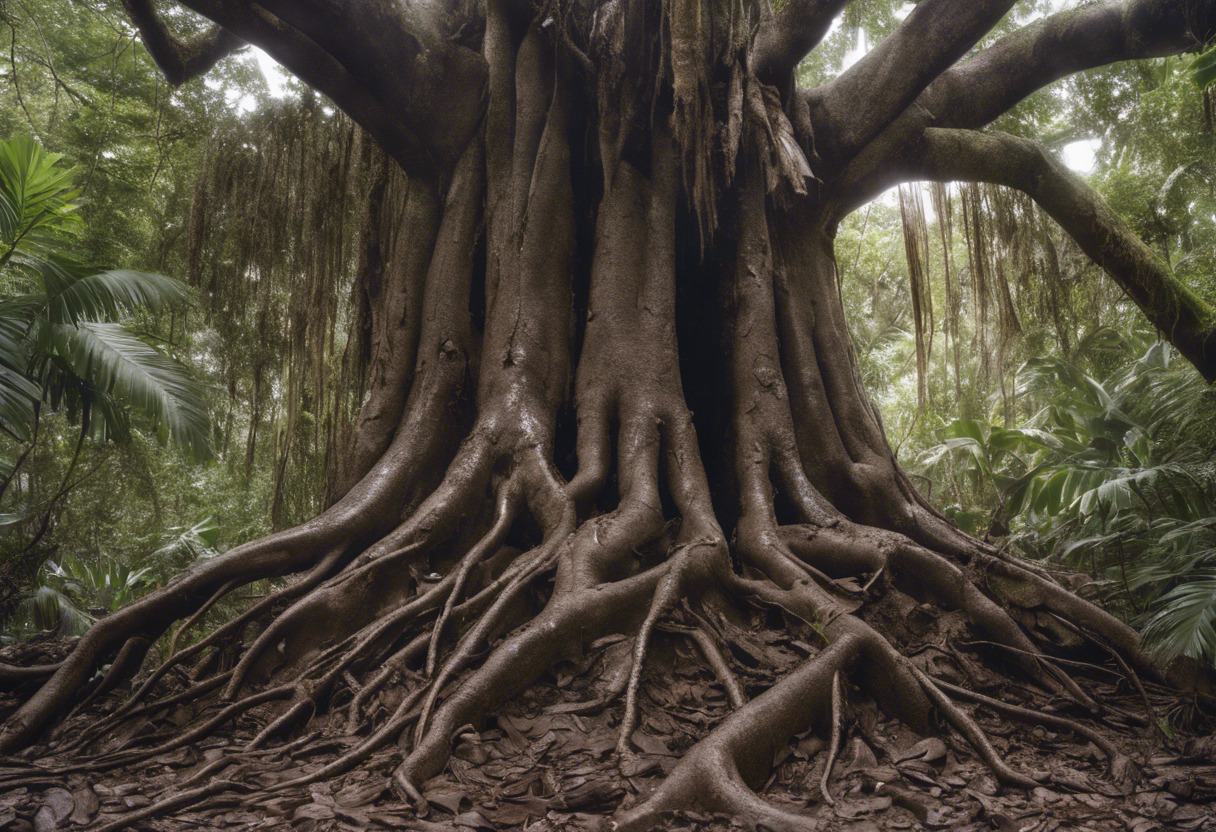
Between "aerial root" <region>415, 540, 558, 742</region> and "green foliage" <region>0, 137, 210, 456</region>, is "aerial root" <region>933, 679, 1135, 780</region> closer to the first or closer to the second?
"aerial root" <region>415, 540, 558, 742</region>

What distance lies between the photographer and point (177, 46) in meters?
4.48

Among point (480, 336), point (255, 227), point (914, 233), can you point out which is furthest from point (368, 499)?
point (914, 233)

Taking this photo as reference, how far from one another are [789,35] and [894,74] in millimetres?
795

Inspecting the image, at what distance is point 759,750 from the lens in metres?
2.01

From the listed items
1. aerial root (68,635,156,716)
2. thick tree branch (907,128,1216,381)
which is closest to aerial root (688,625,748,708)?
aerial root (68,635,156,716)

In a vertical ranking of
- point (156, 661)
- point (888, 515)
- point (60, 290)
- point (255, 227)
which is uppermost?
point (255, 227)

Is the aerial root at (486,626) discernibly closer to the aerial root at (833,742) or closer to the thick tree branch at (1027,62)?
the aerial root at (833,742)

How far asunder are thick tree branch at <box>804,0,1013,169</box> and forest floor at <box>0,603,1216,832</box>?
338cm

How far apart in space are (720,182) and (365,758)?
3.54 m

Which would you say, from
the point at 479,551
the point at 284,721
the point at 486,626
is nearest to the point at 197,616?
the point at 284,721

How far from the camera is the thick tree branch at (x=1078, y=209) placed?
15.2 feet

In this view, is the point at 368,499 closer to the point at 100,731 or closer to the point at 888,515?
the point at 100,731

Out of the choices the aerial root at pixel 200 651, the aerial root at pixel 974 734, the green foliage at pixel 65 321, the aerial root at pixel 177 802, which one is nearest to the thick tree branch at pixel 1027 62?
the aerial root at pixel 974 734

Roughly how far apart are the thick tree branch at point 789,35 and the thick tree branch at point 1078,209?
1.24 meters
